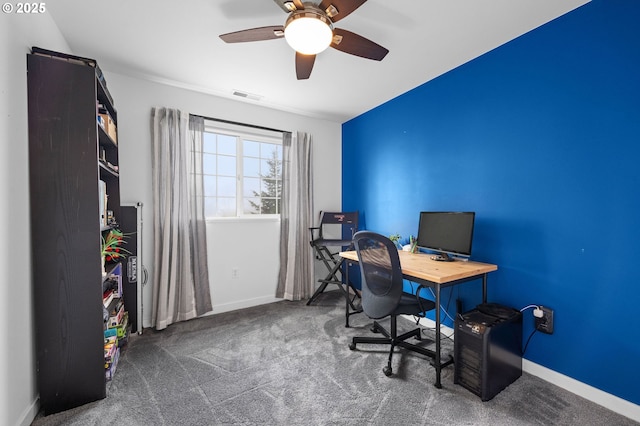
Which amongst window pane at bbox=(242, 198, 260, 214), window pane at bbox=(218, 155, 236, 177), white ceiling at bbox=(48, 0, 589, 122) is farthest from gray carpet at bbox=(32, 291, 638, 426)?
white ceiling at bbox=(48, 0, 589, 122)

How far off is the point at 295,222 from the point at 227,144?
1263 millimetres

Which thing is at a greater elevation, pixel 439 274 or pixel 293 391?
pixel 439 274

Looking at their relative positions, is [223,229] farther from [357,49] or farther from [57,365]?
[357,49]

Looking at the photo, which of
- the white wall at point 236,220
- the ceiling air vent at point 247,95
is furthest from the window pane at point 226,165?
the ceiling air vent at point 247,95

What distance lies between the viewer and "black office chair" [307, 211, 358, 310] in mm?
3281

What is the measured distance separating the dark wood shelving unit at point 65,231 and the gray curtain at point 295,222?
6.53 ft

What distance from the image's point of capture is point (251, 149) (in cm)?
330

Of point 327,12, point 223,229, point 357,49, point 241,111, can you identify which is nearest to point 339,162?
point 241,111

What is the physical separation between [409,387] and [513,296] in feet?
3.51

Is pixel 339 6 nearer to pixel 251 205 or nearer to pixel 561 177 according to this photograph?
pixel 561 177

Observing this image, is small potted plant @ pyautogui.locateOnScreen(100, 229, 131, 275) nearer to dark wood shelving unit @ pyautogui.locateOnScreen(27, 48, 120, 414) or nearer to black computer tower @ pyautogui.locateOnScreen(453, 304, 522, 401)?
dark wood shelving unit @ pyautogui.locateOnScreen(27, 48, 120, 414)

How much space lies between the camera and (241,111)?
3152 millimetres

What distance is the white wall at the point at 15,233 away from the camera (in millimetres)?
1256

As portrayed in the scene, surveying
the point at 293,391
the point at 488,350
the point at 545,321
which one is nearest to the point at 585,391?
the point at 545,321
